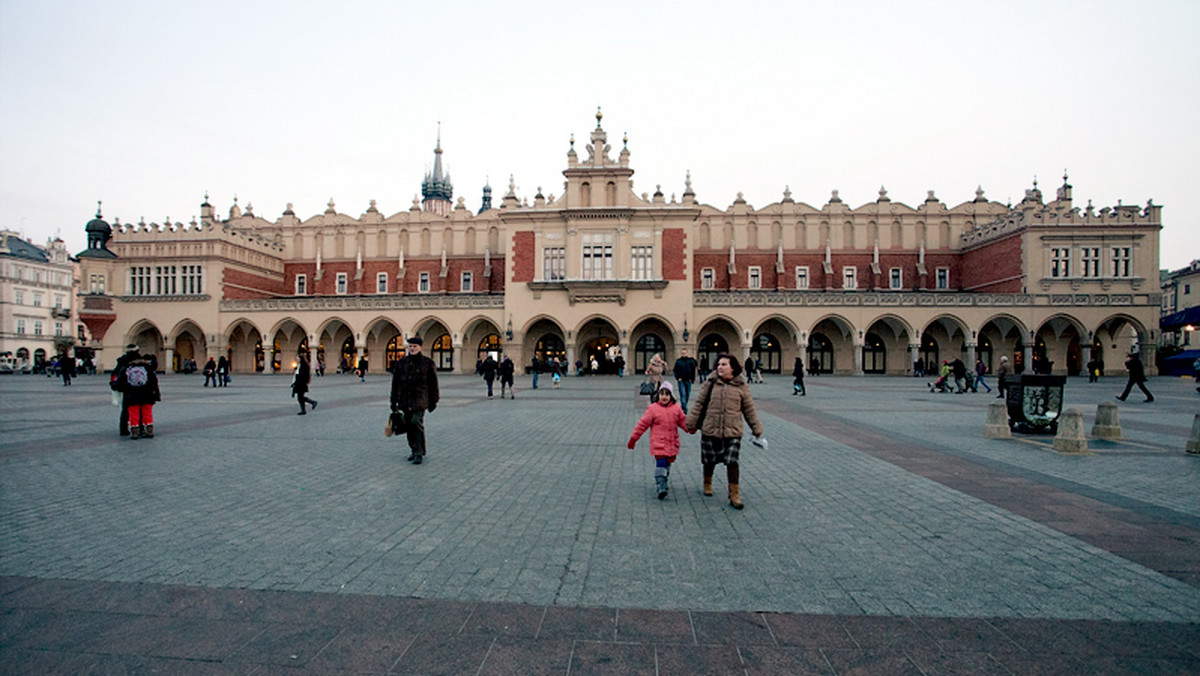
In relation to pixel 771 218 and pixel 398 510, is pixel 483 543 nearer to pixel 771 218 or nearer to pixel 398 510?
pixel 398 510

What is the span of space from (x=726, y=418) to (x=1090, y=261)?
4413 cm

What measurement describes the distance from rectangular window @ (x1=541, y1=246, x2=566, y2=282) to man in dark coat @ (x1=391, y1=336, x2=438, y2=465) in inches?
1216

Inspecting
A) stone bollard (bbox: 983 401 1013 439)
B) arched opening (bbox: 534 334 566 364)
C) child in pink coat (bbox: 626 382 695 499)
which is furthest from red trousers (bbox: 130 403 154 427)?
arched opening (bbox: 534 334 566 364)

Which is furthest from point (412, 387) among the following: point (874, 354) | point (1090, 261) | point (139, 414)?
point (1090, 261)

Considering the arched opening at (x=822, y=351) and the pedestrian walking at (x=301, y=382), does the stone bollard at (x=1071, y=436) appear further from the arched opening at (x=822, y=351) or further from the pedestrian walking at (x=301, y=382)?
the arched opening at (x=822, y=351)

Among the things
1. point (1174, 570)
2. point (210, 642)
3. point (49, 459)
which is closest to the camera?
point (210, 642)

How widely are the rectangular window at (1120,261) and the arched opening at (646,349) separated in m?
29.3

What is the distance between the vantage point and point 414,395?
8.66m

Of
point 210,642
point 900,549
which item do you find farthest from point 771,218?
point 210,642

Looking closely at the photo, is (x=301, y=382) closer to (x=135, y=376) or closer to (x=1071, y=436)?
(x=135, y=376)

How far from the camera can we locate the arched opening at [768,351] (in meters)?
41.9

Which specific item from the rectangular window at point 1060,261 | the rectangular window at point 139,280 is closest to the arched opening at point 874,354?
the rectangular window at point 1060,261

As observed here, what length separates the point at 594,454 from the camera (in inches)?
362

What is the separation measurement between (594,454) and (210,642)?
6266 mm
